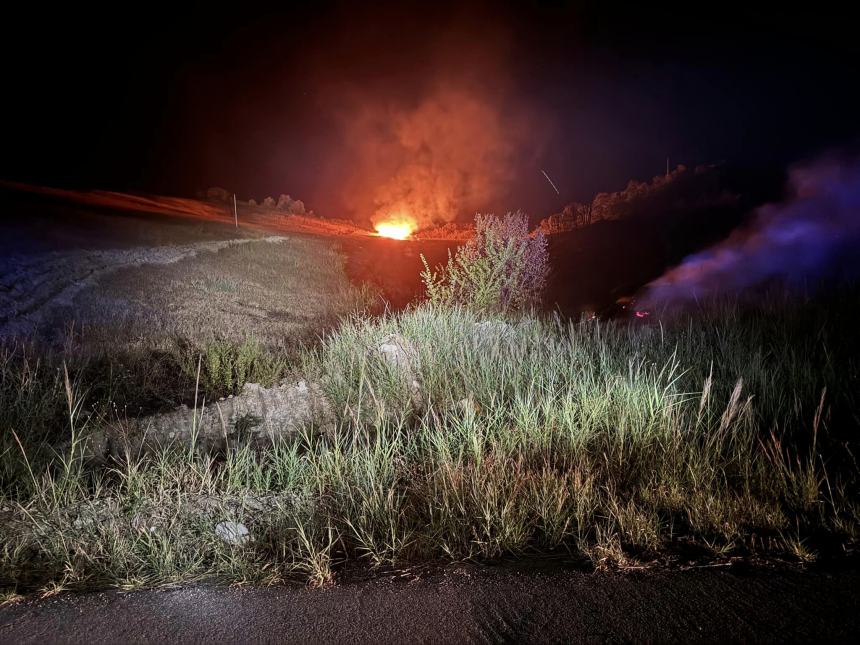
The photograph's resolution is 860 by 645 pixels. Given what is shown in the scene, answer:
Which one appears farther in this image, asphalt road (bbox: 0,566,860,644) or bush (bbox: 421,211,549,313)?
bush (bbox: 421,211,549,313)

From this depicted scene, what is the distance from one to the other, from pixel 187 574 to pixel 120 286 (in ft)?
36.9

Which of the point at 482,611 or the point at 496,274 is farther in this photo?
the point at 496,274

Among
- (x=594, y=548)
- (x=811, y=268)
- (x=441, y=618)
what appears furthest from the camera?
(x=811, y=268)

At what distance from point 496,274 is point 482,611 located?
8165 mm

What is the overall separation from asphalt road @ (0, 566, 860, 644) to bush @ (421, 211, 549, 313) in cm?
701

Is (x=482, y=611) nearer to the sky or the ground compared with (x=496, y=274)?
nearer to the ground

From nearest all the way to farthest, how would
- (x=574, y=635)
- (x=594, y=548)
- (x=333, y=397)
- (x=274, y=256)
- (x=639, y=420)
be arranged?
(x=574, y=635) < (x=594, y=548) < (x=639, y=420) < (x=333, y=397) < (x=274, y=256)

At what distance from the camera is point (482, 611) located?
1963 millimetres

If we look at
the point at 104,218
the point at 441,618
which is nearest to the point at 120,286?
the point at 104,218

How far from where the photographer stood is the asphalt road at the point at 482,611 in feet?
5.87

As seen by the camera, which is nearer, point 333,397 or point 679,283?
point 333,397

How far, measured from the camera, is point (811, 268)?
33.4 ft

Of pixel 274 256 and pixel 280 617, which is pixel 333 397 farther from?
pixel 274 256

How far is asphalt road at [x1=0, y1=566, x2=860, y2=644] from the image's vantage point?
5.87ft
